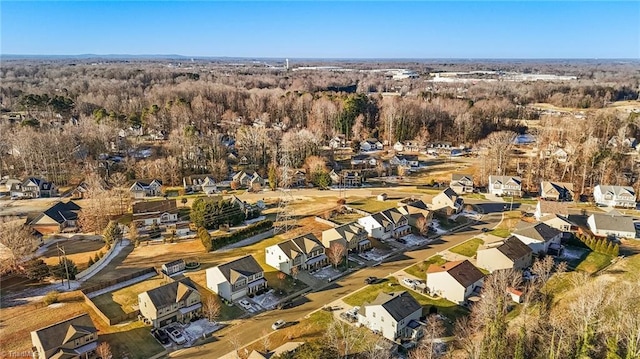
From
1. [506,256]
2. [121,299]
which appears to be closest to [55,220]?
[121,299]

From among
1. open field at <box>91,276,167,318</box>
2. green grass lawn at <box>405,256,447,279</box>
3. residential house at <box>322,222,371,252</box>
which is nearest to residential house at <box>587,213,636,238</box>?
green grass lawn at <box>405,256,447,279</box>

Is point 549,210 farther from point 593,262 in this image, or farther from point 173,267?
point 173,267

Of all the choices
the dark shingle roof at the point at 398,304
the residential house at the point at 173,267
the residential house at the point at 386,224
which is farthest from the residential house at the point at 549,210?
the residential house at the point at 173,267

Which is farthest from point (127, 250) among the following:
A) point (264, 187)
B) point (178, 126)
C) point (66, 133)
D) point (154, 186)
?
point (178, 126)

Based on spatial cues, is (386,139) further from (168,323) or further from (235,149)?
(168,323)

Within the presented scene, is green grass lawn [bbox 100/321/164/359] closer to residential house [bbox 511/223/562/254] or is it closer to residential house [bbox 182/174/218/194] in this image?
residential house [bbox 182/174/218/194]

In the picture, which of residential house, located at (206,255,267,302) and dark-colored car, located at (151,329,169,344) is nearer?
dark-colored car, located at (151,329,169,344)
